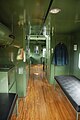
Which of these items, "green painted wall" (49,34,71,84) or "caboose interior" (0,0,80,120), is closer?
"caboose interior" (0,0,80,120)

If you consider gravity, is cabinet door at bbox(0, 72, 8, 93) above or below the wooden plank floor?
above

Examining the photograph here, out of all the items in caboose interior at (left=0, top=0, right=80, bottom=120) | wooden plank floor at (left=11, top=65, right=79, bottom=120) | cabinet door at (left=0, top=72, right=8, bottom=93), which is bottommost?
wooden plank floor at (left=11, top=65, right=79, bottom=120)

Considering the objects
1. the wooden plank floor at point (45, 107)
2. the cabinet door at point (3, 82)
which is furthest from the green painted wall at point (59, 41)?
the cabinet door at point (3, 82)

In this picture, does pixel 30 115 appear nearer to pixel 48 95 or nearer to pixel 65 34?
pixel 48 95

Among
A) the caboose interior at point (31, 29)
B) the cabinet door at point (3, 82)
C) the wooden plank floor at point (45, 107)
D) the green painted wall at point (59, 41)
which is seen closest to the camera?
the caboose interior at point (31, 29)

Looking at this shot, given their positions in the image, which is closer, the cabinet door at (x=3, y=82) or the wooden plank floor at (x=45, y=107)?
the cabinet door at (x=3, y=82)

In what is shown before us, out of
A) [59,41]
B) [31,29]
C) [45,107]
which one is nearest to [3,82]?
[45,107]

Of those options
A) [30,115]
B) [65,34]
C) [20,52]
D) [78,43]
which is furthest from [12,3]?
[65,34]

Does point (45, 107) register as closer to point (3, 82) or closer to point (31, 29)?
point (3, 82)

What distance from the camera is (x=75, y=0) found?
182 cm

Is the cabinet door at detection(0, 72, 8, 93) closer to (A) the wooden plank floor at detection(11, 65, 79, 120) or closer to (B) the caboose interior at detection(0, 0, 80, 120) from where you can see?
(B) the caboose interior at detection(0, 0, 80, 120)

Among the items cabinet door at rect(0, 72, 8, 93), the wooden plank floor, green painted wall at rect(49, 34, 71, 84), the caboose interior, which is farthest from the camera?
green painted wall at rect(49, 34, 71, 84)

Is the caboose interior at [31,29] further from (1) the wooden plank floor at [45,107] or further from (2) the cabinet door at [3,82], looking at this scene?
(1) the wooden plank floor at [45,107]

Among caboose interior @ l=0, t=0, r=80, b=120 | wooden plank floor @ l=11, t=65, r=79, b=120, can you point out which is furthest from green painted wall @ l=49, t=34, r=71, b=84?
wooden plank floor @ l=11, t=65, r=79, b=120
